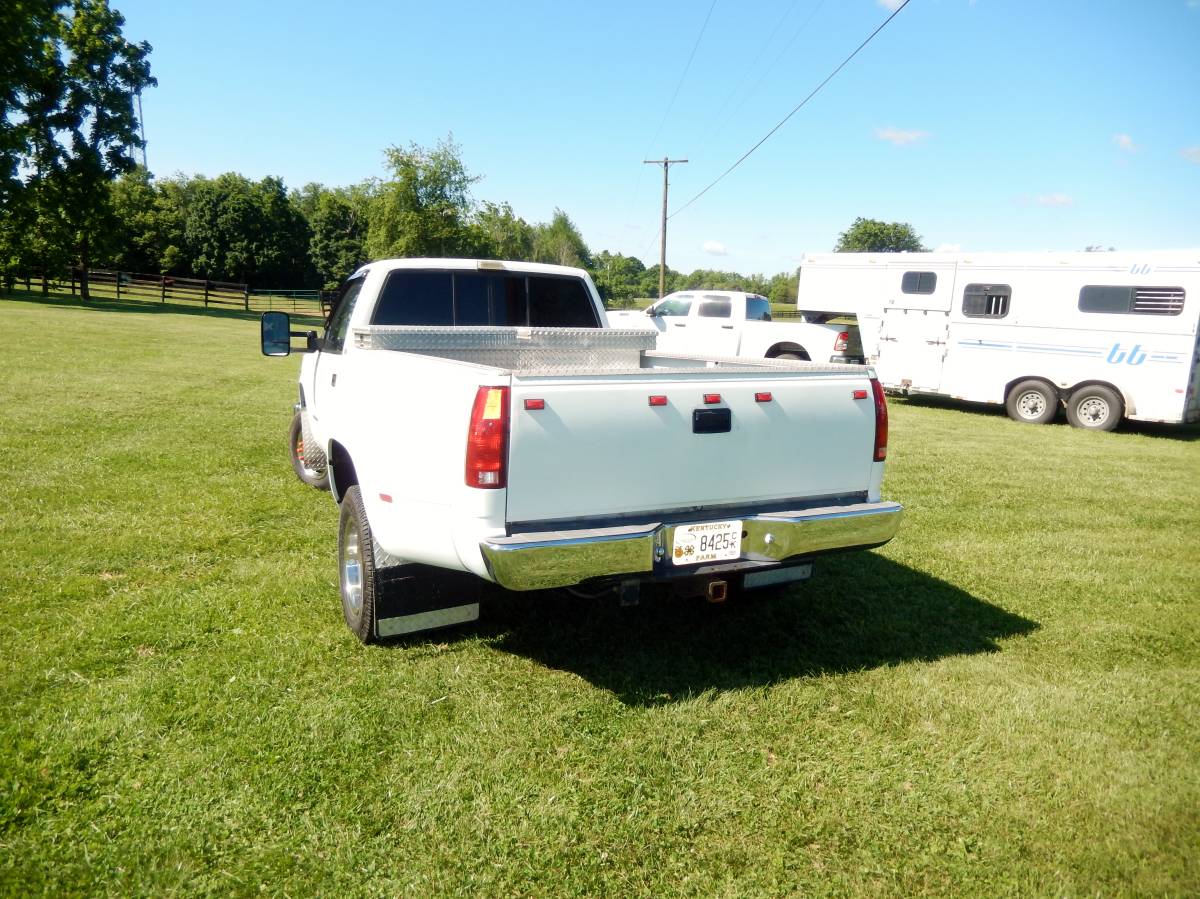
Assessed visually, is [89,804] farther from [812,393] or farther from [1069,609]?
[1069,609]

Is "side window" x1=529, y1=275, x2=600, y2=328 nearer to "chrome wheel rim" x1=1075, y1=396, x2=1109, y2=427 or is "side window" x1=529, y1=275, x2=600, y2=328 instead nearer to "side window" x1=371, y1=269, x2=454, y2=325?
"side window" x1=371, y1=269, x2=454, y2=325

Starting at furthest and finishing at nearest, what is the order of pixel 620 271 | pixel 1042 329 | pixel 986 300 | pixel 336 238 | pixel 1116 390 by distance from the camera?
pixel 620 271 < pixel 336 238 < pixel 986 300 < pixel 1042 329 < pixel 1116 390

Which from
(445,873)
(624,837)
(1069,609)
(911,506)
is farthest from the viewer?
(911,506)

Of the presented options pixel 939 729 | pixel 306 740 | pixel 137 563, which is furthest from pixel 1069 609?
Answer: pixel 137 563

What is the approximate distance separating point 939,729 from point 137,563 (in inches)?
188

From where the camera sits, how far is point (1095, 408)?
13086 millimetres

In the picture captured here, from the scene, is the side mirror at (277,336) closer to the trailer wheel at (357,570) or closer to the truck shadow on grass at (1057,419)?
the trailer wheel at (357,570)

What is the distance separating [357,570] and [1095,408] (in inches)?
519

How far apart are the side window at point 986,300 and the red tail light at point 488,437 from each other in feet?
44.3

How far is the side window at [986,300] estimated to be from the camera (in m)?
14.0

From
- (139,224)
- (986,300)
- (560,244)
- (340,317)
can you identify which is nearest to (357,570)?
(340,317)

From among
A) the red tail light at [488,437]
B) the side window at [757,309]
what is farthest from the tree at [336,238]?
the red tail light at [488,437]

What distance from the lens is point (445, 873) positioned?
252 centimetres

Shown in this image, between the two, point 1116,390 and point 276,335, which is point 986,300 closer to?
point 1116,390
